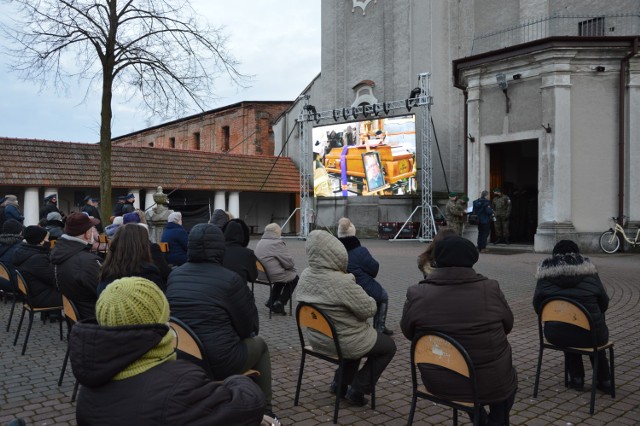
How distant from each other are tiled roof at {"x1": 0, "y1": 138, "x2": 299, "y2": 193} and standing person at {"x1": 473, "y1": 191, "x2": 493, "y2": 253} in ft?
43.4

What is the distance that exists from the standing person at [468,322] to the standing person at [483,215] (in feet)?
48.1

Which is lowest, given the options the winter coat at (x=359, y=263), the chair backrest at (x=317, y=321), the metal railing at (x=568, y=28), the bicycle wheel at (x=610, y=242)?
the bicycle wheel at (x=610, y=242)

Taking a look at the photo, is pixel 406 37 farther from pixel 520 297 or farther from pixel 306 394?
pixel 306 394

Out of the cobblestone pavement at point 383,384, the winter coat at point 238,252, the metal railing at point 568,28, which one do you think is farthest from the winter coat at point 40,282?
the metal railing at point 568,28

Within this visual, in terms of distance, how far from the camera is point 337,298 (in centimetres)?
476

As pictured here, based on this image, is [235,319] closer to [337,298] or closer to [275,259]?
[337,298]

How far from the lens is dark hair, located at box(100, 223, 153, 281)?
5230 millimetres

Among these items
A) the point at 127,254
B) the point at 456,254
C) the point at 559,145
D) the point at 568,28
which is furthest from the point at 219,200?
the point at 456,254

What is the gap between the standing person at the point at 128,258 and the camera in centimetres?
522

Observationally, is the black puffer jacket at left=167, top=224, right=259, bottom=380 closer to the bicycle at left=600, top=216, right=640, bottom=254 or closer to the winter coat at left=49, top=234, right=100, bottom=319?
the winter coat at left=49, top=234, right=100, bottom=319

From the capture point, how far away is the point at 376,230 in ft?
84.1

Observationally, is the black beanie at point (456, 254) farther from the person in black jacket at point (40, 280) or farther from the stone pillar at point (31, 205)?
the stone pillar at point (31, 205)

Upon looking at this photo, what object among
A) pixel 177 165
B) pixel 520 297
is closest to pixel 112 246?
pixel 520 297

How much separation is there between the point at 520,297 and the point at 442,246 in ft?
23.7
